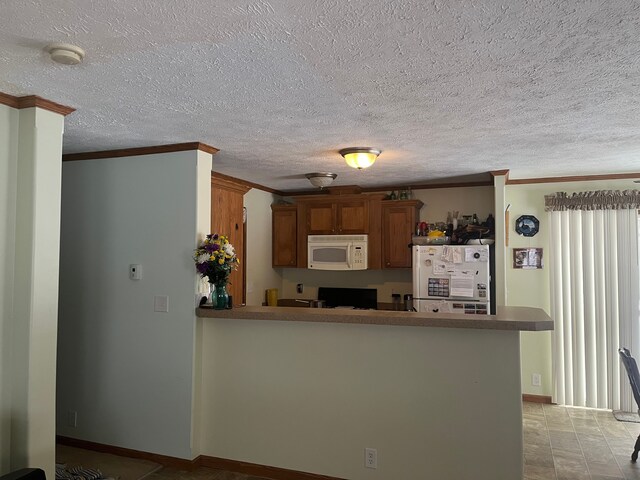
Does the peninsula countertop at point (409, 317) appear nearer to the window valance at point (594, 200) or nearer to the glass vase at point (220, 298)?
the glass vase at point (220, 298)

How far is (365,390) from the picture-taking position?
10.0 feet

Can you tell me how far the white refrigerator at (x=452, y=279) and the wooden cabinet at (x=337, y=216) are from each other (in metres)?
0.82

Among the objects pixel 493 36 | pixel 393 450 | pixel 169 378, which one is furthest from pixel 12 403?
pixel 493 36

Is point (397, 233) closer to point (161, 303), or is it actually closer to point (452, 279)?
point (452, 279)

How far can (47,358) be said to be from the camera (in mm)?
2619

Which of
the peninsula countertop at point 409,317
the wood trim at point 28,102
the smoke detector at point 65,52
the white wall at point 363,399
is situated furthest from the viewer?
the white wall at point 363,399

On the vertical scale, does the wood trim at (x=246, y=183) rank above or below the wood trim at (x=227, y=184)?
above

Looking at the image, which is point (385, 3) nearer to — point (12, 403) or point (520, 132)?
point (520, 132)

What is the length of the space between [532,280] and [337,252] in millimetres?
2074

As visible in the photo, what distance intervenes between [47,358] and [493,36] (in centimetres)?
266

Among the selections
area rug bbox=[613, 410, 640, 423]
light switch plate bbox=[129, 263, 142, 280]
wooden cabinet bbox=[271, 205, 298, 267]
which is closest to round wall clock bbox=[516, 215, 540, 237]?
area rug bbox=[613, 410, 640, 423]

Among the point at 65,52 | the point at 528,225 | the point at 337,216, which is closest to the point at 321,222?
the point at 337,216

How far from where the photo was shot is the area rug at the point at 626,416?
174 inches

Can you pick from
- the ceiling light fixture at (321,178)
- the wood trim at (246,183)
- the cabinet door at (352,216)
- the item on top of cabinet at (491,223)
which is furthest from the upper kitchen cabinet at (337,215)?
the item on top of cabinet at (491,223)
